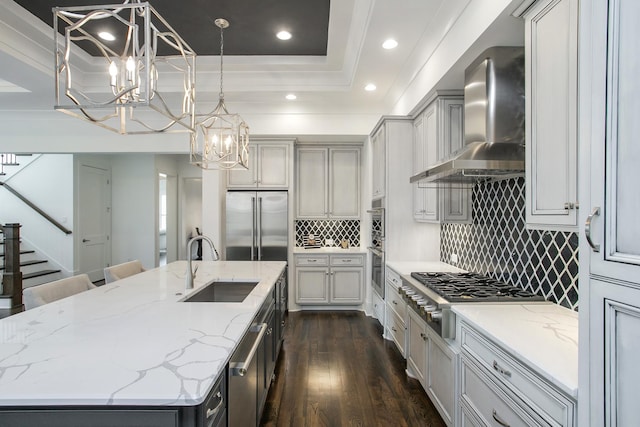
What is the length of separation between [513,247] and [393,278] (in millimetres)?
1311

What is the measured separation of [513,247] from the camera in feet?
8.32

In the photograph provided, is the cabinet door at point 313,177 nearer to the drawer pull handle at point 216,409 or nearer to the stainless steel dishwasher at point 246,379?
the stainless steel dishwasher at point 246,379

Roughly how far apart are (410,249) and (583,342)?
2845mm

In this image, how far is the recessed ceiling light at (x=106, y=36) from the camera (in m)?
3.44

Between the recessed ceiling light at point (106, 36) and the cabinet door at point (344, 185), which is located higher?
the recessed ceiling light at point (106, 36)

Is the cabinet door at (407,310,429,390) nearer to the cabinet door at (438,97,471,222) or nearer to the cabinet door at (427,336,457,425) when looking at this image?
the cabinet door at (427,336,457,425)

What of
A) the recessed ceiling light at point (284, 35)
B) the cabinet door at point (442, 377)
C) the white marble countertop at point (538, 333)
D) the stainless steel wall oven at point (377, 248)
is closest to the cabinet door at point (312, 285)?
the stainless steel wall oven at point (377, 248)

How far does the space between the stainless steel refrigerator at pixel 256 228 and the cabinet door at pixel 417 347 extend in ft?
7.82

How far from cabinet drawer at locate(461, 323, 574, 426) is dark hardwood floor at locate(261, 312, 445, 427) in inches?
37.4

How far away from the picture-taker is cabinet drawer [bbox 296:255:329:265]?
16.7 feet

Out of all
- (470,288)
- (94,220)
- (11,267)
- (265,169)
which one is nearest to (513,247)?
(470,288)

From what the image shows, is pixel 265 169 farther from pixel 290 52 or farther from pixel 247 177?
pixel 290 52

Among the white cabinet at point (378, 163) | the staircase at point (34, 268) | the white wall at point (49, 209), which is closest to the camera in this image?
the white cabinet at point (378, 163)

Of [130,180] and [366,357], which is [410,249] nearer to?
[366,357]
